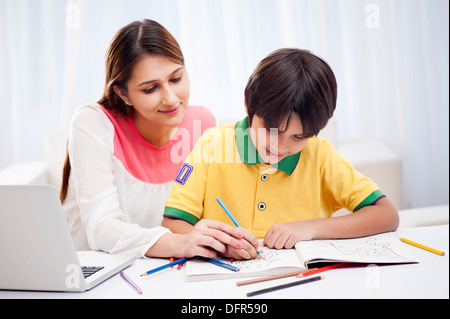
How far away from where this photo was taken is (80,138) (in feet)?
3.88

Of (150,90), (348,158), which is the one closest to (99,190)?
(150,90)

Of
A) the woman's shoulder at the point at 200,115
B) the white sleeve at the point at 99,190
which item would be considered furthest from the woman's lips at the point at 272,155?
the woman's shoulder at the point at 200,115

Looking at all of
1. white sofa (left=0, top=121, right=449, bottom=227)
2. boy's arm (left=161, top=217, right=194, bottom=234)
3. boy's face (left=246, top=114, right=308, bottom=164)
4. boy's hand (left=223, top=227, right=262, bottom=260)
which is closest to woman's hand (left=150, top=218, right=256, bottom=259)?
boy's hand (left=223, top=227, right=262, bottom=260)

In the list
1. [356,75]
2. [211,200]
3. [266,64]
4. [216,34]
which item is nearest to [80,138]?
[211,200]

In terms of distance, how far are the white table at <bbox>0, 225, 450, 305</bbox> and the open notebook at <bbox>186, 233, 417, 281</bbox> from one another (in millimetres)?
17

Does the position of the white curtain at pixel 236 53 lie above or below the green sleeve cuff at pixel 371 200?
above

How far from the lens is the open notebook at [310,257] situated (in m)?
0.77

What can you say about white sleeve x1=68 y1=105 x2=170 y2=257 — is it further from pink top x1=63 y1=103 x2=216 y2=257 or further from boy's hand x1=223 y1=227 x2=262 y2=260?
boy's hand x1=223 y1=227 x2=262 y2=260

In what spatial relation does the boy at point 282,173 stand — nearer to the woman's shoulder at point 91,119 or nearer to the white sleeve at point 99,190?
the white sleeve at point 99,190

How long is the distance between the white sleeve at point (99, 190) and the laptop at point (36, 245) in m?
0.17

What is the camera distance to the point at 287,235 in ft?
2.97

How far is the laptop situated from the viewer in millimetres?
691
